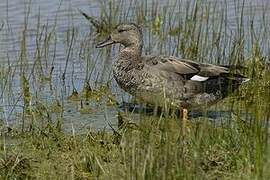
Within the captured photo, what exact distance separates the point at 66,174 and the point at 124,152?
78 cm

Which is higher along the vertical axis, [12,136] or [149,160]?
[149,160]

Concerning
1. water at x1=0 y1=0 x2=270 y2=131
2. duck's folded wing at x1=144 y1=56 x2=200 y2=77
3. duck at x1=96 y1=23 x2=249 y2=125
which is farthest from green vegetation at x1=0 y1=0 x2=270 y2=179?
duck's folded wing at x1=144 y1=56 x2=200 y2=77

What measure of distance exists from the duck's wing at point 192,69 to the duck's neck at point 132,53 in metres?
0.28

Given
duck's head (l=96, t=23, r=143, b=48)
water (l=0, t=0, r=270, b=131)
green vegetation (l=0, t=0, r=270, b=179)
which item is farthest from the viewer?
duck's head (l=96, t=23, r=143, b=48)

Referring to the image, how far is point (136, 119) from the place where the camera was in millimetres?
7043

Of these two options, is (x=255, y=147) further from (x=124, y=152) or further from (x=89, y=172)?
(x=89, y=172)

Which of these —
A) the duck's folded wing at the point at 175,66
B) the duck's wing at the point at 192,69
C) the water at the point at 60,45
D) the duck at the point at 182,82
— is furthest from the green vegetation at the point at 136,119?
the duck's folded wing at the point at 175,66

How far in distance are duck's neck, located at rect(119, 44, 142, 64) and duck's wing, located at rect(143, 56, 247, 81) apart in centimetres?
28

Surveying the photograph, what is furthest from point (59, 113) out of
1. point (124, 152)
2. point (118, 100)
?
point (124, 152)

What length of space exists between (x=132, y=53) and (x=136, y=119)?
930 mm

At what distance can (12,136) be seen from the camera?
6.41 meters

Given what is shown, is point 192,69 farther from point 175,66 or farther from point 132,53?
point 132,53

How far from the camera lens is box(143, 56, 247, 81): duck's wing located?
7.08m

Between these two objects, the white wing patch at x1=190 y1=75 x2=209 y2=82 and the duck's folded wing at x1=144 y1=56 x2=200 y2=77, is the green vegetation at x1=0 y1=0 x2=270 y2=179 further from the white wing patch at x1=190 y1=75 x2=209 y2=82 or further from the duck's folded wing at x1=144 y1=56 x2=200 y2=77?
the duck's folded wing at x1=144 y1=56 x2=200 y2=77
